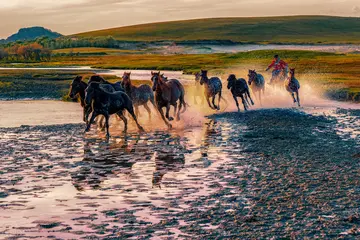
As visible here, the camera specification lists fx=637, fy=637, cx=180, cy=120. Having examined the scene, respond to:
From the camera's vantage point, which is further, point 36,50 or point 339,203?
point 36,50

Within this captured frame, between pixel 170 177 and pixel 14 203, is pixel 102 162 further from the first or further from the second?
pixel 14 203

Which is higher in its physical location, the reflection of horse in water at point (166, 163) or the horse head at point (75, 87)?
the horse head at point (75, 87)

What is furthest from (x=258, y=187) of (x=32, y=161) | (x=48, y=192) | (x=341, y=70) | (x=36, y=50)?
(x=36, y=50)

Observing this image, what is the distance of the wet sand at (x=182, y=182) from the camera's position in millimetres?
10508

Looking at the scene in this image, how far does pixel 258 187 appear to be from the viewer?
43.8 feet

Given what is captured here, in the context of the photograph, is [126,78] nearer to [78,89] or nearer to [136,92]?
[136,92]

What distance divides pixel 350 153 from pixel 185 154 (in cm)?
454

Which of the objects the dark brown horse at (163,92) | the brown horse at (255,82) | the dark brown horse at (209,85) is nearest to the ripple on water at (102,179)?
the dark brown horse at (163,92)

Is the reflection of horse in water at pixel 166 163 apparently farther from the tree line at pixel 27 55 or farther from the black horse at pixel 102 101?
the tree line at pixel 27 55

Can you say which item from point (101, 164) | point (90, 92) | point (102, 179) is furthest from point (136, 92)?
point (102, 179)

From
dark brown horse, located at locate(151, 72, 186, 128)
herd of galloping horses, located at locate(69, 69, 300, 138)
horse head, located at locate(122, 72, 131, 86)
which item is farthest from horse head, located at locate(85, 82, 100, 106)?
horse head, located at locate(122, 72, 131, 86)

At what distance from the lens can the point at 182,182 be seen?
46.1ft

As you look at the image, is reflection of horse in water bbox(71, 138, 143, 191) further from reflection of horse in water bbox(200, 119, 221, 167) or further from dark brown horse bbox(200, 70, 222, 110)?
dark brown horse bbox(200, 70, 222, 110)

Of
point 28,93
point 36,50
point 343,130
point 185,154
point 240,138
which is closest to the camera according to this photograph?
point 185,154
